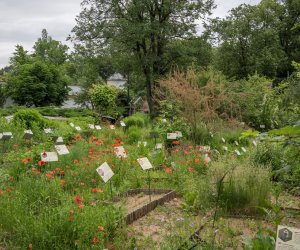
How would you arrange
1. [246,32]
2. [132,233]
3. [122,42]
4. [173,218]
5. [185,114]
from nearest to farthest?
[132,233] < [173,218] < [185,114] < [122,42] < [246,32]

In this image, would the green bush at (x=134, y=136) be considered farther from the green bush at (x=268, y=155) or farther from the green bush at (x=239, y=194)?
the green bush at (x=239, y=194)

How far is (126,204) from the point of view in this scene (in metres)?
4.69

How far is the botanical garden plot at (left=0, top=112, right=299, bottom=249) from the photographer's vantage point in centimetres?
336

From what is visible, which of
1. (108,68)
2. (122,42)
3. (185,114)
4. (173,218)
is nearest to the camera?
(173,218)

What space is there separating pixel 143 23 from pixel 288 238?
664 inches

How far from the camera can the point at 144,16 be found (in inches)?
768

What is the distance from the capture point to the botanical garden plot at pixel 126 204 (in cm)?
336

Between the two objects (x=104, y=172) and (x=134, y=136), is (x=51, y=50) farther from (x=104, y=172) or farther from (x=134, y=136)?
(x=104, y=172)

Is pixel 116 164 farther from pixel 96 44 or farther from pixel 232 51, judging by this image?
pixel 232 51

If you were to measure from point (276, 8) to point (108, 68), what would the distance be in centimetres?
1587

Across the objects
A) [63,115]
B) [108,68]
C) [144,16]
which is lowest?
[63,115]

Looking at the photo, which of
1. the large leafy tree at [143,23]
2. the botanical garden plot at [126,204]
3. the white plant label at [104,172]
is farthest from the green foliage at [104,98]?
the white plant label at [104,172]

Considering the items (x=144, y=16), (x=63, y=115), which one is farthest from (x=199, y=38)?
(x=63, y=115)

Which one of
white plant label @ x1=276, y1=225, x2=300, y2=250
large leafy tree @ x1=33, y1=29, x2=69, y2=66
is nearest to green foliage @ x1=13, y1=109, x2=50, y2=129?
white plant label @ x1=276, y1=225, x2=300, y2=250
